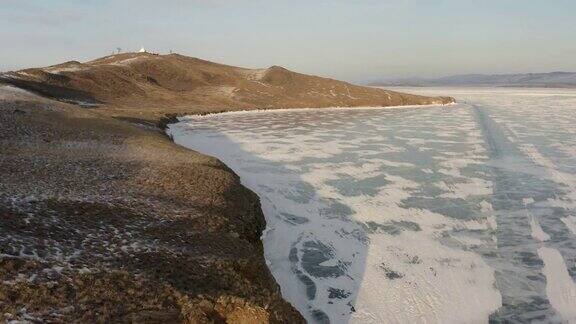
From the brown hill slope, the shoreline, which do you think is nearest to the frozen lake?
the shoreline

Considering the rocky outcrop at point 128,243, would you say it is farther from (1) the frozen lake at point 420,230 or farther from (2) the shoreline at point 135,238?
(1) the frozen lake at point 420,230

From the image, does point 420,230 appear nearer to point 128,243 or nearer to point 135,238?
point 135,238

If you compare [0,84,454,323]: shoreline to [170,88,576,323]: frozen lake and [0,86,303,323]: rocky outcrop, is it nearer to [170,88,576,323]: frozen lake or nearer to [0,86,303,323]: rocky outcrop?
[0,86,303,323]: rocky outcrop

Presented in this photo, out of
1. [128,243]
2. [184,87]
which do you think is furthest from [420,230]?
[184,87]

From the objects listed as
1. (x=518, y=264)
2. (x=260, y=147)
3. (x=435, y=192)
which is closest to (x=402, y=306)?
(x=518, y=264)

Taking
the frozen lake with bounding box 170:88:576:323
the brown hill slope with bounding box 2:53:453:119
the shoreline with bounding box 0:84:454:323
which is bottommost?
the frozen lake with bounding box 170:88:576:323

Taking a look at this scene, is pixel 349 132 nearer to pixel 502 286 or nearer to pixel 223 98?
pixel 502 286
